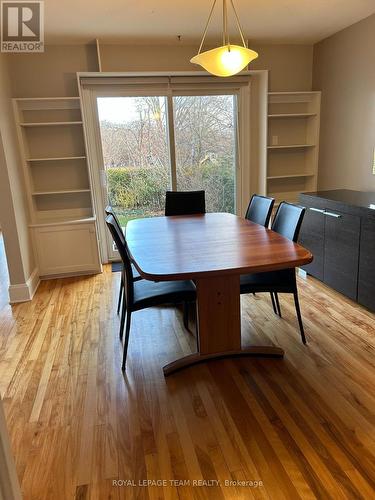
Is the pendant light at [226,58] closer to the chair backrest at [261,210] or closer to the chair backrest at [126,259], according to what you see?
the chair backrest at [261,210]

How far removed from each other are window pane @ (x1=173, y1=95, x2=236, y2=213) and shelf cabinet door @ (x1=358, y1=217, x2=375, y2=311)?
216 cm

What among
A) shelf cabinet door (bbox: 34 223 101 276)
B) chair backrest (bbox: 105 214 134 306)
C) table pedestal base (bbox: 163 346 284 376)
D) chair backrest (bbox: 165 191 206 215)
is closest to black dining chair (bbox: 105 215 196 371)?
chair backrest (bbox: 105 214 134 306)

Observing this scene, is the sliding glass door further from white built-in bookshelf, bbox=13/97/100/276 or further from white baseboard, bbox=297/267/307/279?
white baseboard, bbox=297/267/307/279

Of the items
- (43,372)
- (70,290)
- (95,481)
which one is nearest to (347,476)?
(95,481)

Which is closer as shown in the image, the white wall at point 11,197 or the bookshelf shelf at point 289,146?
the white wall at point 11,197

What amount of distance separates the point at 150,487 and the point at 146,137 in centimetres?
370

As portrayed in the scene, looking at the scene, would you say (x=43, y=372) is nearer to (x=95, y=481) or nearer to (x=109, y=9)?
(x=95, y=481)

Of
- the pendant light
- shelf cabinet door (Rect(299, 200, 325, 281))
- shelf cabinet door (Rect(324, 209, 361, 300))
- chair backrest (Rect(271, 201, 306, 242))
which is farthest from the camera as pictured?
shelf cabinet door (Rect(299, 200, 325, 281))

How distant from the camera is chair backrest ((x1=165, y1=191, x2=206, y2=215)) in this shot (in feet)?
11.9

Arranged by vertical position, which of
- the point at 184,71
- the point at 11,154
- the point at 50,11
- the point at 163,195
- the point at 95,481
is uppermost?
the point at 50,11

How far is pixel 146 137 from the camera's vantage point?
13.8ft

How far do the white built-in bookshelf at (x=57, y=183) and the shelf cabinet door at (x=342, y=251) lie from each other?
2477mm

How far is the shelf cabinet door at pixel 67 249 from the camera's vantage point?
12.5 feet

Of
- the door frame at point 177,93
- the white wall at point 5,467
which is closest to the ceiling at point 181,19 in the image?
the door frame at point 177,93
